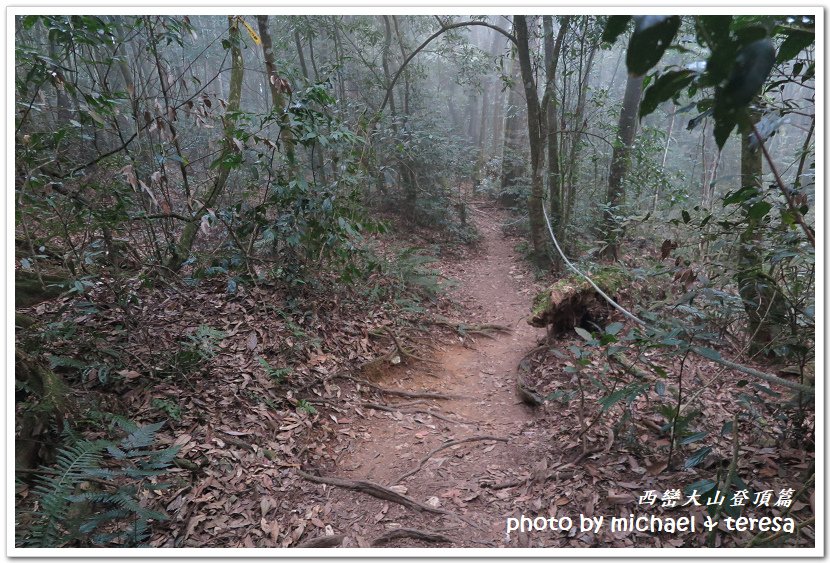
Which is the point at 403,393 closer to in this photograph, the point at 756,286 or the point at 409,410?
the point at 409,410

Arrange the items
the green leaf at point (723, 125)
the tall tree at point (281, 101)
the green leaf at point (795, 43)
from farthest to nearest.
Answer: the tall tree at point (281, 101) < the green leaf at point (795, 43) < the green leaf at point (723, 125)

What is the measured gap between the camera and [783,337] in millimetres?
2467

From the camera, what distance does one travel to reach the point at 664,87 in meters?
1.14

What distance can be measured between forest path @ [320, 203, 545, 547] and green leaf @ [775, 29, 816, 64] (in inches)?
102

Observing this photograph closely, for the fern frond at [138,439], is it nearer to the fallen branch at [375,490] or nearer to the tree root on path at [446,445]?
the fallen branch at [375,490]

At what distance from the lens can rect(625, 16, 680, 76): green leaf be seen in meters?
0.98

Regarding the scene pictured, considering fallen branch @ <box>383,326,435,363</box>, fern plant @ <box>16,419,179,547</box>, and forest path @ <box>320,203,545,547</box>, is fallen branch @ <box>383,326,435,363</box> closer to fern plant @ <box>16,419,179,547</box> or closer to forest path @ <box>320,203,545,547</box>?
forest path @ <box>320,203,545,547</box>

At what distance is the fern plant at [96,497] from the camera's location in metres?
1.84

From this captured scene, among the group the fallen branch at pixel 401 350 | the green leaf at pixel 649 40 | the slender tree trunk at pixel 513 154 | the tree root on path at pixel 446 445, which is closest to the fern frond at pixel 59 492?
the tree root on path at pixel 446 445

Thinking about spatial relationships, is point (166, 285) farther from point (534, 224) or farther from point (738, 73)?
point (534, 224)

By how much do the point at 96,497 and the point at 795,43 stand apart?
367 centimetres

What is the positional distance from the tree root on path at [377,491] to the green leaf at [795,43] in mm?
2745

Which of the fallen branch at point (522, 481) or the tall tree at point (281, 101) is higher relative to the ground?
the tall tree at point (281, 101)

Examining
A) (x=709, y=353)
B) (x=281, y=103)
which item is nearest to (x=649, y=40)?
(x=709, y=353)
